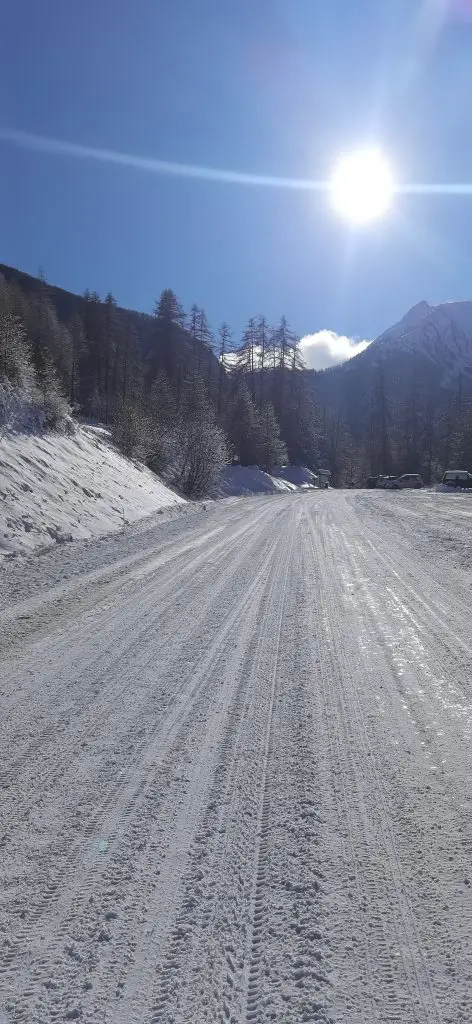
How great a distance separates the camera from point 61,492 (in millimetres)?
13070

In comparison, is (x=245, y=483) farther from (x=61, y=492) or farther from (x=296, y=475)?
(x=61, y=492)

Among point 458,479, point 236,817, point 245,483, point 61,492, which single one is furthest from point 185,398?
point 236,817

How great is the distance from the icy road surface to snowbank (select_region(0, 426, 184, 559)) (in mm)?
4743

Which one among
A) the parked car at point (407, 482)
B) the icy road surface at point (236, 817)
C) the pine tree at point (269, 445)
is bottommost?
the icy road surface at point (236, 817)

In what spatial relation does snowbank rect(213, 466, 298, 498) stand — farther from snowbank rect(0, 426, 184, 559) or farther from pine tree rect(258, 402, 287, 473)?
snowbank rect(0, 426, 184, 559)

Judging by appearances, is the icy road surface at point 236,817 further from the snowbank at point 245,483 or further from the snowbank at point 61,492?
the snowbank at point 245,483

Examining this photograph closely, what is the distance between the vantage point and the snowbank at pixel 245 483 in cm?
3506

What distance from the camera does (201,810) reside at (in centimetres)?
266

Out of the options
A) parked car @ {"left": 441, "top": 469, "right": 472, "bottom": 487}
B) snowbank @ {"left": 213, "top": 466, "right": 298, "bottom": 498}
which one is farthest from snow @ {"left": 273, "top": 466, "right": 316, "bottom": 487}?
parked car @ {"left": 441, "top": 469, "right": 472, "bottom": 487}

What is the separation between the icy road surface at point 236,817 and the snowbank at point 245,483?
2696cm

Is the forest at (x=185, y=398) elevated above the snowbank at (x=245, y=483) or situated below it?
above

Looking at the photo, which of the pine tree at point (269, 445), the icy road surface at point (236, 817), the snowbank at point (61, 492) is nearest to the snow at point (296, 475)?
the pine tree at point (269, 445)

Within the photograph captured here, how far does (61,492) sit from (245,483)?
27268mm

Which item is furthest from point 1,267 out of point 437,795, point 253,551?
point 437,795
